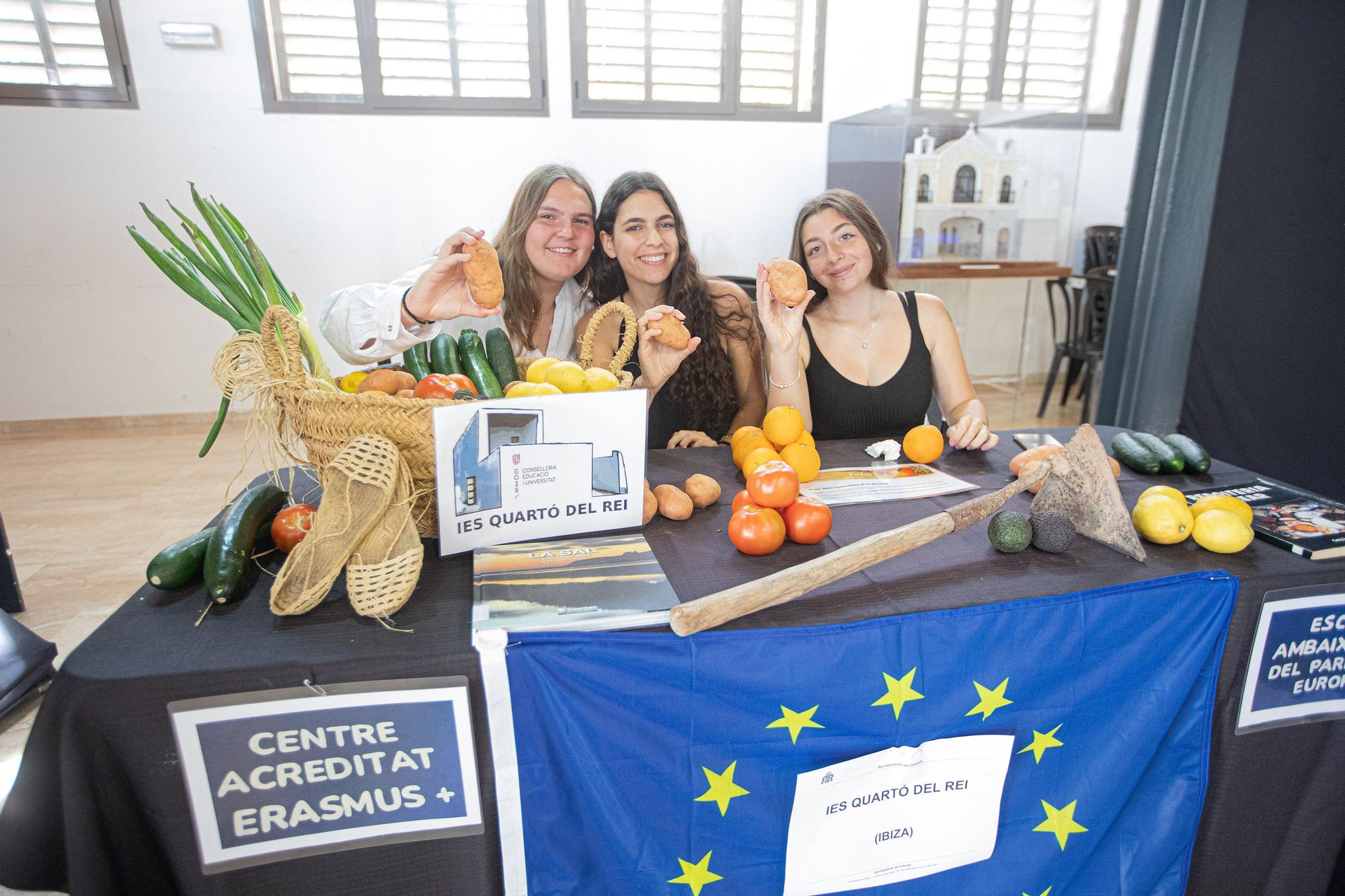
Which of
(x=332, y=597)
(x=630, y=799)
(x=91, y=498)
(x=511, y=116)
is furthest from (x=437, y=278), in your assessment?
(x=511, y=116)

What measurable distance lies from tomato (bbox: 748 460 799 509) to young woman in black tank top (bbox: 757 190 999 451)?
90cm

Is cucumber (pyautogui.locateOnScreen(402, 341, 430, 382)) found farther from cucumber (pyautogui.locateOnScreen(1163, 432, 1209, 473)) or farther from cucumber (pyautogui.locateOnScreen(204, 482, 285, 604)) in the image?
cucumber (pyautogui.locateOnScreen(1163, 432, 1209, 473))

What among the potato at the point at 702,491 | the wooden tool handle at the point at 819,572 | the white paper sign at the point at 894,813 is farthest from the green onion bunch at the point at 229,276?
the white paper sign at the point at 894,813

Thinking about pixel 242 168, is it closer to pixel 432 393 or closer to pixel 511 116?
pixel 511 116

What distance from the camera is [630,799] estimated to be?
1027mm

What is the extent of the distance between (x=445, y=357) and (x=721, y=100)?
189 inches

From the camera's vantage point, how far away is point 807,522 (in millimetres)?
1223

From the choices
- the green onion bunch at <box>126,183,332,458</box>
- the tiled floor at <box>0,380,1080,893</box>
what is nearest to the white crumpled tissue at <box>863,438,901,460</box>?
the green onion bunch at <box>126,183,332,458</box>

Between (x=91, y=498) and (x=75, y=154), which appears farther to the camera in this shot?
(x=75, y=154)

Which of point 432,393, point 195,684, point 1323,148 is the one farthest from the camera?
point 1323,148

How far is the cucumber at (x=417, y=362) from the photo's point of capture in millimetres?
1477

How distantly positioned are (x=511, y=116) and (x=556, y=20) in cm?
69

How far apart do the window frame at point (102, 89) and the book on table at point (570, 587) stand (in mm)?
5354

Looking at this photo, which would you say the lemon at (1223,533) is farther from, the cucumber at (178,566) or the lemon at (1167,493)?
the cucumber at (178,566)
